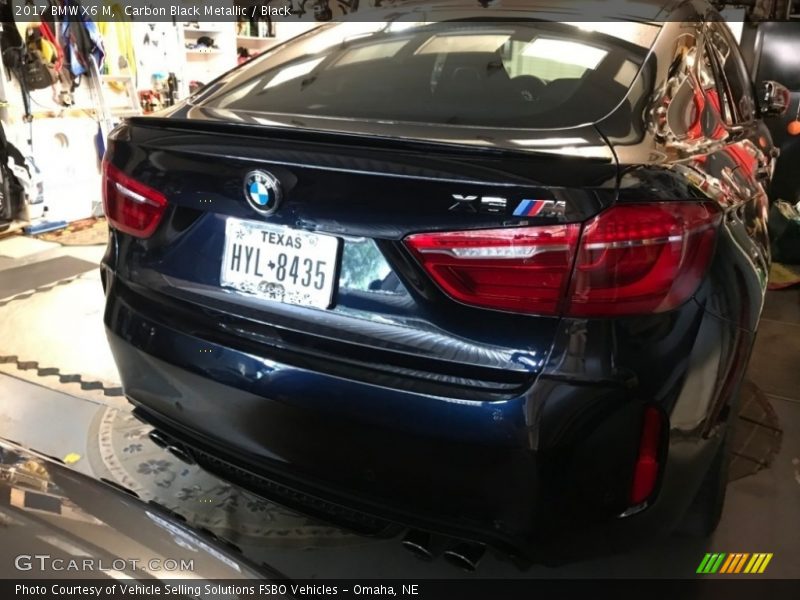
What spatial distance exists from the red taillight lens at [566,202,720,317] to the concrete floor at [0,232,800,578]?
87 cm

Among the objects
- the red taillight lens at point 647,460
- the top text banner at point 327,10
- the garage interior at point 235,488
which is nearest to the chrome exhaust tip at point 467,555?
the red taillight lens at point 647,460

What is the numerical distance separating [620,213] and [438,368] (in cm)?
36

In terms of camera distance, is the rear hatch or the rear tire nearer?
the rear hatch

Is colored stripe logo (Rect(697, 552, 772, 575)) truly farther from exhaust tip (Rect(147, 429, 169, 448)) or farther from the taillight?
exhaust tip (Rect(147, 429, 169, 448))

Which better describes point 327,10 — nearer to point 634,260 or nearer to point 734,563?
point 734,563

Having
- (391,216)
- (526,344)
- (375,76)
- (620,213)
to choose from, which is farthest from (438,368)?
(375,76)

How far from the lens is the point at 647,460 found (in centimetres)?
110

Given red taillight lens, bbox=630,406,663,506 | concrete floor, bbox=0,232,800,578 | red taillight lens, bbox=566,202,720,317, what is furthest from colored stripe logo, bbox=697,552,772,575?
red taillight lens, bbox=566,202,720,317

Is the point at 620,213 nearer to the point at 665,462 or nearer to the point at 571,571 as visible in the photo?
the point at 665,462

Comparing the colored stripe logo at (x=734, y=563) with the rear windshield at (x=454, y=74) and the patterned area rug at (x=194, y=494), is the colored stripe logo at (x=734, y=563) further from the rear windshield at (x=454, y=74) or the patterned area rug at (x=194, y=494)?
the rear windshield at (x=454, y=74)

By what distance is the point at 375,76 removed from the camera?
5.18ft

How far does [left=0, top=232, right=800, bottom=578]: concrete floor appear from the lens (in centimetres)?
162

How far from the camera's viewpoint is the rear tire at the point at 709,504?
150cm

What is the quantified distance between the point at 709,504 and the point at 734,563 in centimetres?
21
